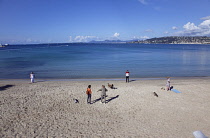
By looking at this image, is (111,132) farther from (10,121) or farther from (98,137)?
(10,121)

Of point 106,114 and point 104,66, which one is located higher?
point 104,66

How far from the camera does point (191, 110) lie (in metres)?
12.2

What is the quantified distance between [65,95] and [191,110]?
34.0ft

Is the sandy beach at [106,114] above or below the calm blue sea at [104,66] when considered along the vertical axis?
below

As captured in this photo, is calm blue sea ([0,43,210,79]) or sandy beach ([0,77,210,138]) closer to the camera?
sandy beach ([0,77,210,138])

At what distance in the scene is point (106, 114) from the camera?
38.0 ft

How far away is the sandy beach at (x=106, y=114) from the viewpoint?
30.2 feet

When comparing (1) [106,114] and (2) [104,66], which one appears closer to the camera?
(1) [106,114]

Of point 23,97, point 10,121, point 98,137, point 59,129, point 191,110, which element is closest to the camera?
point 98,137

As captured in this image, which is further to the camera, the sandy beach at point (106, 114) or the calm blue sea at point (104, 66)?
the calm blue sea at point (104, 66)

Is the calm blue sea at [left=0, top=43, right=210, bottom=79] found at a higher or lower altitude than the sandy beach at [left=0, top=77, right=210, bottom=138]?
higher

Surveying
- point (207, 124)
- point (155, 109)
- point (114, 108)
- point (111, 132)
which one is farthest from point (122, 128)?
point (207, 124)

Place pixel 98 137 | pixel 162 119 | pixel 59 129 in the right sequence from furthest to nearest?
pixel 162 119 → pixel 59 129 → pixel 98 137

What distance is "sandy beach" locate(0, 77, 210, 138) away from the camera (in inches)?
362
